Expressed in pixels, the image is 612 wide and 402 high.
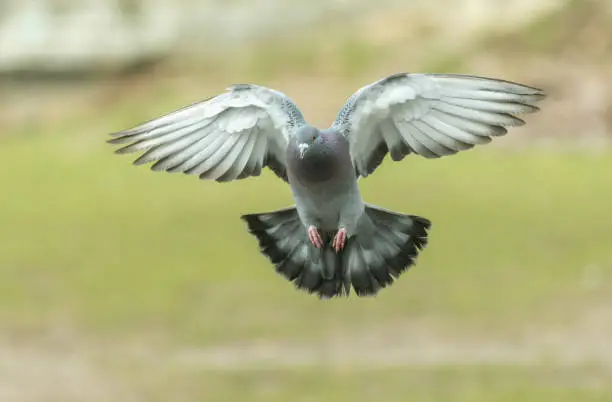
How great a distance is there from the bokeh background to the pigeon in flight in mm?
6622

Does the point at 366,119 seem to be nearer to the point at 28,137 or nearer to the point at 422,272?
the point at 422,272

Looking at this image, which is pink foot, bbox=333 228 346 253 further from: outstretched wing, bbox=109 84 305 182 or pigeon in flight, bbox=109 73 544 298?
outstretched wing, bbox=109 84 305 182

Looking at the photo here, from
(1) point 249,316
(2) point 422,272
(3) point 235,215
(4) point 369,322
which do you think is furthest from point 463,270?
(3) point 235,215

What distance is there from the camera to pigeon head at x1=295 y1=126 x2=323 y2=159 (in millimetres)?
3768

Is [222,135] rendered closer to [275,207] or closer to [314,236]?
[314,236]

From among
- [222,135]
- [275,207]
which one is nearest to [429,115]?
[222,135]

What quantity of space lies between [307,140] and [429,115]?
54cm

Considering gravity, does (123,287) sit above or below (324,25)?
below

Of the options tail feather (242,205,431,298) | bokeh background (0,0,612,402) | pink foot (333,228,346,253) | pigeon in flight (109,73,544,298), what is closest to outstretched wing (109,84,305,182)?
pigeon in flight (109,73,544,298)

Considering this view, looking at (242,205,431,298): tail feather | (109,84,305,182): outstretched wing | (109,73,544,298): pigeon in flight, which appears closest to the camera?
(109,73,544,298): pigeon in flight

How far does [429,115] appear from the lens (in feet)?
13.5

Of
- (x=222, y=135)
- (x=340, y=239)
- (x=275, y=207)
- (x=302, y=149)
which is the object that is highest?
(x=275, y=207)

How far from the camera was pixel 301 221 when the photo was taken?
4.34 m

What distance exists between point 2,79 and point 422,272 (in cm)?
1213
